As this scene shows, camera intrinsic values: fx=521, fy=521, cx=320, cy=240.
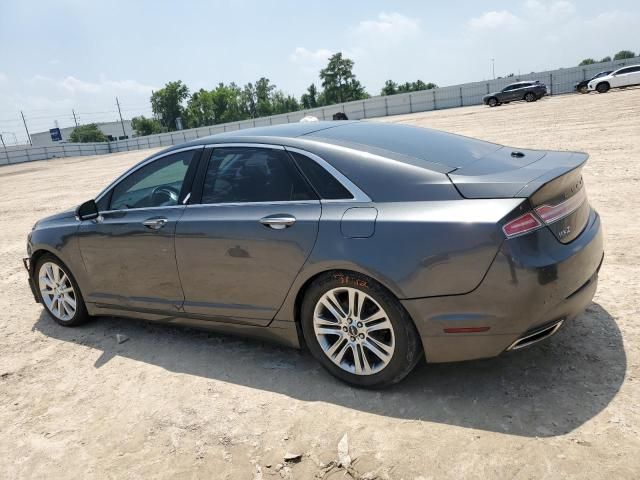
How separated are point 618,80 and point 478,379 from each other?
36.8 m

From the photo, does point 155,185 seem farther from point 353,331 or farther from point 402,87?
point 402,87

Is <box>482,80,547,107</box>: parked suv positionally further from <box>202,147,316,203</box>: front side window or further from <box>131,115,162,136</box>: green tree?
<box>131,115,162,136</box>: green tree

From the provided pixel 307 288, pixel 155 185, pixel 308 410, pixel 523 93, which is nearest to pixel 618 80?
pixel 523 93

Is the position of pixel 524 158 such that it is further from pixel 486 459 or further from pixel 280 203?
pixel 486 459

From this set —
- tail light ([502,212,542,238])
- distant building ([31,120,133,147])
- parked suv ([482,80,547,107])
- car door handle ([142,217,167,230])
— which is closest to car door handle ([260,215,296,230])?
car door handle ([142,217,167,230])

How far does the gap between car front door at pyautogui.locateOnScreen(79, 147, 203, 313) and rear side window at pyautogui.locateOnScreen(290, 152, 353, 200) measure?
1.03 metres

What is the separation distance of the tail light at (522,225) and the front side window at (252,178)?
122 cm

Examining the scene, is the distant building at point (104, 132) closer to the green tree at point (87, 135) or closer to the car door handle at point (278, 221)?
the green tree at point (87, 135)

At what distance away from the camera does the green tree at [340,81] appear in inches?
4016

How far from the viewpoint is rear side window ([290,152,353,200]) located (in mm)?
3223

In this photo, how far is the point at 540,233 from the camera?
2713 millimetres

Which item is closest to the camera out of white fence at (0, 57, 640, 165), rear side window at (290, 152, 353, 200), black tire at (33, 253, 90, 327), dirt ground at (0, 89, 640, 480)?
dirt ground at (0, 89, 640, 480)

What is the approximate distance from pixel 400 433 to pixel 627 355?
61.2 inches

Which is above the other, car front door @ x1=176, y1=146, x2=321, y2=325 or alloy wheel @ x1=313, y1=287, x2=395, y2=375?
car front door @ x1=176, y1=146, x2=321, y2=325
